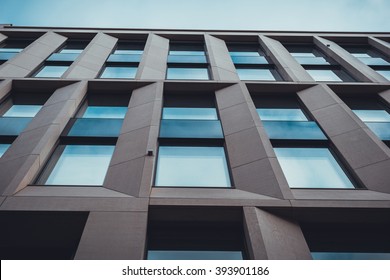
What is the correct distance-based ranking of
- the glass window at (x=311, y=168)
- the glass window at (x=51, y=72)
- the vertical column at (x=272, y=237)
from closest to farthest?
the vertical column at (x=272, y=237), the glass window at (x=311, y=168), the glass window at (x=51, y=72)

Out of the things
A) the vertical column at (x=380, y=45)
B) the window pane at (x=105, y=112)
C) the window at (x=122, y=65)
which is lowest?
the window pane at (x=105, y=112)

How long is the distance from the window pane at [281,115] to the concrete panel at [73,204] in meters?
7.11

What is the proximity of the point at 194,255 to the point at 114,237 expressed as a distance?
1912 mm

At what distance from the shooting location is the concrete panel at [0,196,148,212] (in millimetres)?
6320

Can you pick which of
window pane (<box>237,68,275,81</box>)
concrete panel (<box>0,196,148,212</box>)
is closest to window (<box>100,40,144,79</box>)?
window pane (<box>237,68,275,81</box>)

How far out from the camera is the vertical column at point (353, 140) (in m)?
7.67

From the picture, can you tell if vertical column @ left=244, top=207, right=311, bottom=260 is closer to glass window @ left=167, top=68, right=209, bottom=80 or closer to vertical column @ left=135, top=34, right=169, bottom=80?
vertical column @ left=135, top=34, right=169, bottom=80

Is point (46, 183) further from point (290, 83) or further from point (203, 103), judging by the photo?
point (290, 83)

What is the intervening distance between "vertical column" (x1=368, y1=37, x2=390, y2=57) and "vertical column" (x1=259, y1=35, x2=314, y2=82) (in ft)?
22.6

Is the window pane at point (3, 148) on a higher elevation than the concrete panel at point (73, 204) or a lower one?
higher

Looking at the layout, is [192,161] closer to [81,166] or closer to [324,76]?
[81,166]

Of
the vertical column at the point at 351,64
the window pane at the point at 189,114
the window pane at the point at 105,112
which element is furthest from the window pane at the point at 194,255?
the vertical column at the point at 351,64

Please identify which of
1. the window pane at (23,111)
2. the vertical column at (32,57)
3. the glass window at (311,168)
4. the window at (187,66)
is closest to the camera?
the glass window at (311,168)

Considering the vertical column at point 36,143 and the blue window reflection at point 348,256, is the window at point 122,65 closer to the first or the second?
the vertical column at point 36,143
